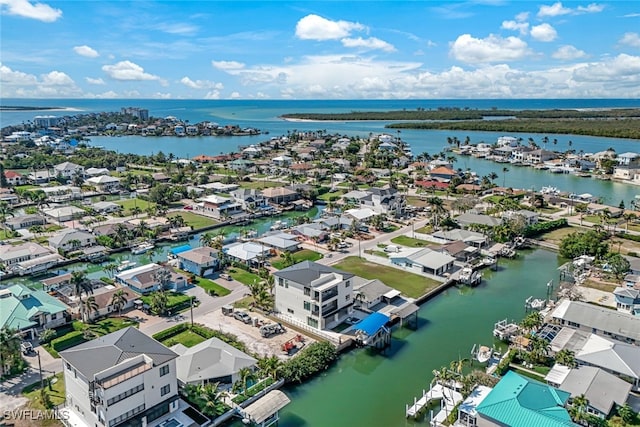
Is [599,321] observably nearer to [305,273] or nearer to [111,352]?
[305,273]

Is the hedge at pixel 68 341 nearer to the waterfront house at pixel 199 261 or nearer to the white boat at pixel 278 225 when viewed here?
the waterfront house at pixel 199 261

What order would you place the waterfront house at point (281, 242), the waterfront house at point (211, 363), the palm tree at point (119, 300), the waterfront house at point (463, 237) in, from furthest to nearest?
the waterfront house at point (463, 237) < the waterfront house at point (281, 242) < the palm tree at point (119, 300) < the waterfront house at point (211, 363)

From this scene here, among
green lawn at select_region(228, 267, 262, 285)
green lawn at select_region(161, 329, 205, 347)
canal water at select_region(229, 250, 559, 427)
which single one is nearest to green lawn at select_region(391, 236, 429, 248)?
canal water at select_region(229, 250, 559, 427)

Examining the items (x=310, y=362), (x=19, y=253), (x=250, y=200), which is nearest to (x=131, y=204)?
(x=250, y=200)

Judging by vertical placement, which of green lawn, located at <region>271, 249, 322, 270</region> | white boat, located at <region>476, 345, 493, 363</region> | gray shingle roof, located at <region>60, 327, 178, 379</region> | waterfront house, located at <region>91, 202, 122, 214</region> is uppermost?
gray shingle roof, located at <region>60, 327, 178, 379</region>

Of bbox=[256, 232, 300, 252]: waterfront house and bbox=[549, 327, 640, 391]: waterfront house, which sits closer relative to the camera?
bbox=[549, 327, 640, 391]: waterfront house

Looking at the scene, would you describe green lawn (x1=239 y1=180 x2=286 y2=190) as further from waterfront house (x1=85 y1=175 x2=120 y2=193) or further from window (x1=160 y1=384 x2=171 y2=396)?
window (x1=160 y1=384 x2=171 y2=396)

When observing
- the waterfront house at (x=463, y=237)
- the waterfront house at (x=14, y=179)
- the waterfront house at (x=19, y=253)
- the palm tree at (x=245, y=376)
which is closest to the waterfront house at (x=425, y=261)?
the waterfront house at (x=463, y=237)

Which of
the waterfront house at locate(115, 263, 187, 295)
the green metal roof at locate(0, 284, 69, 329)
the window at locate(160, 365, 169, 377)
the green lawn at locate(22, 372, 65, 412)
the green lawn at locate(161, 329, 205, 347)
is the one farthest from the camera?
the waterfront house at locate(115, 263, 187, 295)
